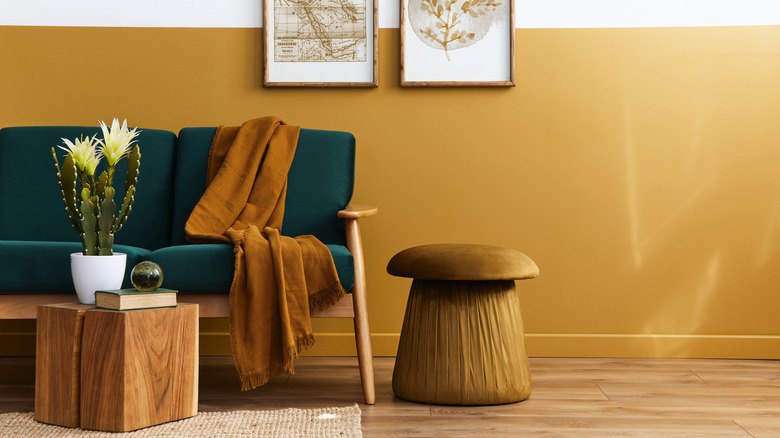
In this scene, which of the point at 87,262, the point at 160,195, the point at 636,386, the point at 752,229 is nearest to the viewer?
the point at 87,262

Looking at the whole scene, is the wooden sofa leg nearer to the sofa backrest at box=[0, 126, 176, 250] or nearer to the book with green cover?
the book with green cover

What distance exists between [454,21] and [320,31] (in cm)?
54

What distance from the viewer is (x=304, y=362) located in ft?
8.29

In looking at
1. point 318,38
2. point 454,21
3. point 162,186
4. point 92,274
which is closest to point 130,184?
point 92,274

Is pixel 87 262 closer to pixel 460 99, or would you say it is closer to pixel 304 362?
pixel 304 362

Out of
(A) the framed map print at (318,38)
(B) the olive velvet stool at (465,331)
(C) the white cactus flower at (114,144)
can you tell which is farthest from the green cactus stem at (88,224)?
(A) the framed map print at (318,38)

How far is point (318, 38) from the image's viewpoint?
2.66 m

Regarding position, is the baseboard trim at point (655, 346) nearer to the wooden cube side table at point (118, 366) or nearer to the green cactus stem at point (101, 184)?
the wooden cube side table at point (118, 366)

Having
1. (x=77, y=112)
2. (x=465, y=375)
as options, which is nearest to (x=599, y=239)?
(x=465, y=375)

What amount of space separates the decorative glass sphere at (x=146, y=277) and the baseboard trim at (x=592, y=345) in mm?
1006

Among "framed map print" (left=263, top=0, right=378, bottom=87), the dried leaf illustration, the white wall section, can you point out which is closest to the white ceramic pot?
"framed map print" (left=263, top=0, right=378, bottom=87)

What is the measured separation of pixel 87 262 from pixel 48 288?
7.9 inches

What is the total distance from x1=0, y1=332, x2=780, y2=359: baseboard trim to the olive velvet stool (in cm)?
70

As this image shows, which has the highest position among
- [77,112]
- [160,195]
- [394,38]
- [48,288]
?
[394,38]
